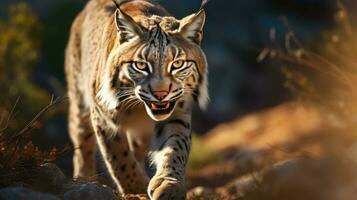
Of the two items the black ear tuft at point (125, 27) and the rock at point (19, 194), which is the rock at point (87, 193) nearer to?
the rock at point (19, 194)

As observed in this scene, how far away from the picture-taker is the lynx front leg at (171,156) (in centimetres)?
576

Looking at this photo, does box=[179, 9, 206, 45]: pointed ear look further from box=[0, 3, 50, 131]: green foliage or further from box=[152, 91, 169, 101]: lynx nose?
box=[0, 3, 50, 131]: green foliage

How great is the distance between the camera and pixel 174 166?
621cm

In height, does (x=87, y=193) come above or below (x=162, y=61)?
below

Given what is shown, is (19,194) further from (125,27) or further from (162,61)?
(125,27)

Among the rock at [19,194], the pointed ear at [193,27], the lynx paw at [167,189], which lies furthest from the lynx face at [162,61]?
the rock at [19,194]

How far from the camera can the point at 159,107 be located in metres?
6.08

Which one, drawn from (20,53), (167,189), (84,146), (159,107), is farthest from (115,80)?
(20,53)

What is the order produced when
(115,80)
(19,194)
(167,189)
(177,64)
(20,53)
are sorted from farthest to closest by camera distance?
(20,53) < (115,80) < (177,64) < (167,189) < (19,194)

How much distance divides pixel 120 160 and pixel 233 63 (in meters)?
10.2

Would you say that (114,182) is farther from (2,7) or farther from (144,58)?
(2,7)

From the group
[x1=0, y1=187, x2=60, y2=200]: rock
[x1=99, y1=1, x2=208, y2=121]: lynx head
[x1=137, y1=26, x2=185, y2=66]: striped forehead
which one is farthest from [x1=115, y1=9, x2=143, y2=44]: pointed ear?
[x1=0, y1=187, x2=60, y2=200]: rock

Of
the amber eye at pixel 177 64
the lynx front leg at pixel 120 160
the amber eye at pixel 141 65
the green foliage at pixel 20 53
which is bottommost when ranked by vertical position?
the green foliage at pixel 20 53

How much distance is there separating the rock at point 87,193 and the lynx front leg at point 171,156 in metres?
0.42
